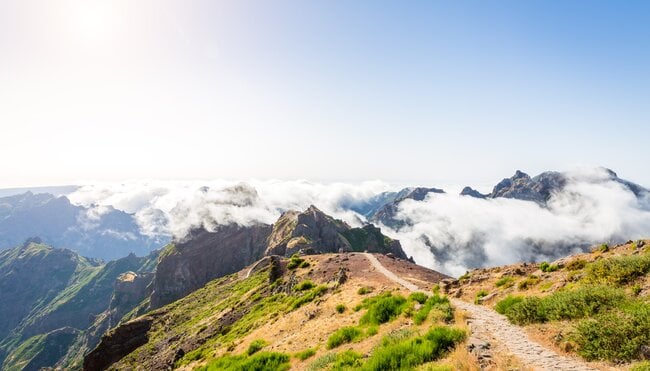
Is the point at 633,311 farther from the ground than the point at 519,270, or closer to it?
farther from the ground

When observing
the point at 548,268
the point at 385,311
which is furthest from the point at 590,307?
the point at 548,268

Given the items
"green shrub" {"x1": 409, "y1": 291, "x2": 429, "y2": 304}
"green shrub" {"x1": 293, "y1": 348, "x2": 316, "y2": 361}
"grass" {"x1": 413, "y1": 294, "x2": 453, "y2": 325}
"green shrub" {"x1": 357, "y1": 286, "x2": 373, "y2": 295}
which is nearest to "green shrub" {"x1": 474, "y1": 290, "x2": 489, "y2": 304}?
"green shrub" {"x1": 409, "y1": 291, "x2": 429, "y2": 304}

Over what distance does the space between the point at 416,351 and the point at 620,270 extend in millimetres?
12908

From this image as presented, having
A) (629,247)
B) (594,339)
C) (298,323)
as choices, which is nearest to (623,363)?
(594,339)

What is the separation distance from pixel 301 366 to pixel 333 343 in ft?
8.98

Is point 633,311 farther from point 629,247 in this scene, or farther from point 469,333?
point 629,247

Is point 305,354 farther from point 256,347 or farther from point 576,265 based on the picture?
point 576,265

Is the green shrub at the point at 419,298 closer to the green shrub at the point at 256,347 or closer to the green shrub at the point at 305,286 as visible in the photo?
the green shrub at the point at 256,347

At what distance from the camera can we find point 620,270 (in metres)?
18.5

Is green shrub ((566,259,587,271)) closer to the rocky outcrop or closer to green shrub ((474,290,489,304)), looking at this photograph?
green shrub ((474,290,489,304))

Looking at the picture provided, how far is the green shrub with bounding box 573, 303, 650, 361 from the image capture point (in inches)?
452

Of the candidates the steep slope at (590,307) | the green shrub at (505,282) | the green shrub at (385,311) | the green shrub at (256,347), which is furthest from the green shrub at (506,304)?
the green shrub at (256,347)

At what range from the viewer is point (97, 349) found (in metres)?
81.8

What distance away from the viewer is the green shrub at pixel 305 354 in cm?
2230
